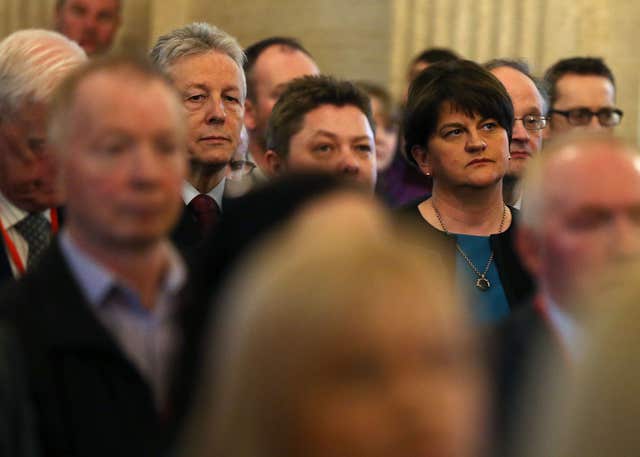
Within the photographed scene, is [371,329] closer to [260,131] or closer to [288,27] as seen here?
[260,131]

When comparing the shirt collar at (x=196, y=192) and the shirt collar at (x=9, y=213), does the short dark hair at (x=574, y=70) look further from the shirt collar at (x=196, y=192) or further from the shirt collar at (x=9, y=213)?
the shirt collar at (x=9, y=213)

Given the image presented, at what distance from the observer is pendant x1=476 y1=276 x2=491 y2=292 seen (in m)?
4.09

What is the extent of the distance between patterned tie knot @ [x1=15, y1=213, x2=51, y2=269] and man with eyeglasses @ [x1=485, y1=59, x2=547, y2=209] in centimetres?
210

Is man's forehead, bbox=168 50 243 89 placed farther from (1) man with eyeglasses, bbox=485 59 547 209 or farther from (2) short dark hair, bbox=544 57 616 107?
(2) short dark hair, bbox=544 57 616 107

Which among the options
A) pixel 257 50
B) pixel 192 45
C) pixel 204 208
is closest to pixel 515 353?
pixel 204 208

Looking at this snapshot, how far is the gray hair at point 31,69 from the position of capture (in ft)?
→ 11.1

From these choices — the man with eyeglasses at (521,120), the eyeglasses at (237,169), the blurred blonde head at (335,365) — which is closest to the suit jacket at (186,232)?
the eyeglasses at (237,169)

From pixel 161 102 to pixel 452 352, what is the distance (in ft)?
4.05

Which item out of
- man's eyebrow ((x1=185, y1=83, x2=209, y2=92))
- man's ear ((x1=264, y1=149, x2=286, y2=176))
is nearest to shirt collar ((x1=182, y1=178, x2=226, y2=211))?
man's ear ((x1=264, y1=149, x2=286, y2=176))

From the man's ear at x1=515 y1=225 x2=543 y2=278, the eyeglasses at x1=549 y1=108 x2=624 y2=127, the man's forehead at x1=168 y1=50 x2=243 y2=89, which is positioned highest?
the man's forehead at x1=168 y1=50 x2=243 y2=89

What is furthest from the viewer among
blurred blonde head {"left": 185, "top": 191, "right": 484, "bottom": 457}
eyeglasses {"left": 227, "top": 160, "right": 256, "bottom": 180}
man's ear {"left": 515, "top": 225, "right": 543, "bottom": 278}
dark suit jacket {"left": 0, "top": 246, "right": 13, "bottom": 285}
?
eyeglasses {"left": 227, "top": 160, "right": 256, "bottom": 180}

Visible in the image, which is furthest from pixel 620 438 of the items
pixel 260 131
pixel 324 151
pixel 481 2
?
pixel 481 2

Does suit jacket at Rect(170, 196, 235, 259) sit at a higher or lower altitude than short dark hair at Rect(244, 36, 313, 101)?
lower

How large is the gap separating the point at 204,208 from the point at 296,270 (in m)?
2.75
